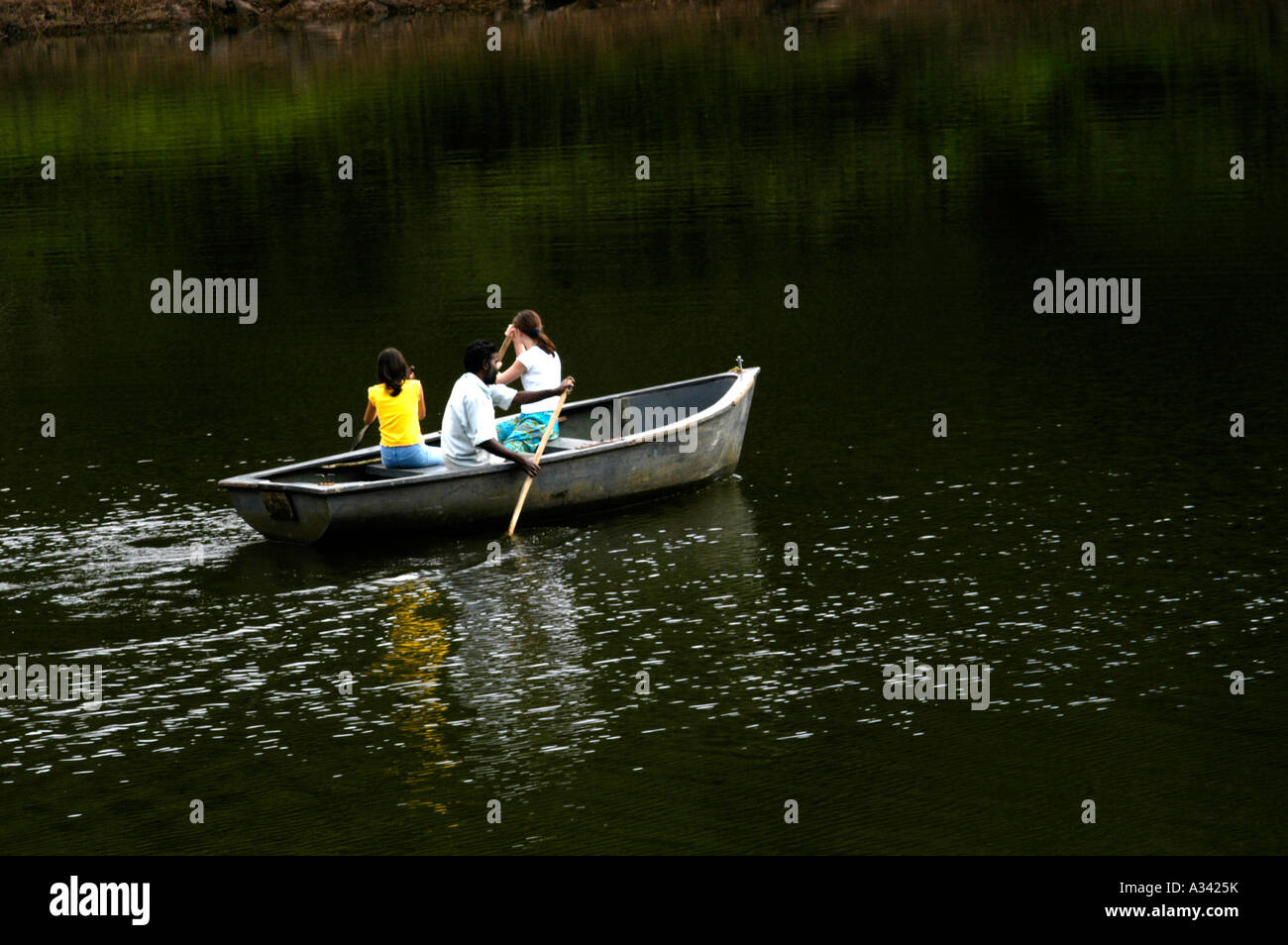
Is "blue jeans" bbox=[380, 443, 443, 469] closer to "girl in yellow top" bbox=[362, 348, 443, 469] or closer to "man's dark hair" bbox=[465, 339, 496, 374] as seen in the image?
"girl in yellow top" bbox=[362, 348, 443, 469]

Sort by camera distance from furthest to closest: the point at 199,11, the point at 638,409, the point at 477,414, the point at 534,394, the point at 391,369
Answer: the point at 199,11, the point at 638,409, the point at 534,394, the point at 391,369, the point at 477,414

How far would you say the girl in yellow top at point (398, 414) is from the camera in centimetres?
1678

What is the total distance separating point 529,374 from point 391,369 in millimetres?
1562

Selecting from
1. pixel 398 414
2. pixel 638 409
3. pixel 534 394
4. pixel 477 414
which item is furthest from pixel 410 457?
pixel 638 409

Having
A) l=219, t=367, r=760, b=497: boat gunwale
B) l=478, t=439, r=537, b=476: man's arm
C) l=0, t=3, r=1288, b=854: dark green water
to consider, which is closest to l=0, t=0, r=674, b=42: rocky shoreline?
l=0, t=3, r=1288, b=854: dark green water

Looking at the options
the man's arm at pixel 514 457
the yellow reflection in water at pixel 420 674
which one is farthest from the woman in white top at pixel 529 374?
the yellow reflection in water at pixel 420 674

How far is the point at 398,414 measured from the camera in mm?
16984

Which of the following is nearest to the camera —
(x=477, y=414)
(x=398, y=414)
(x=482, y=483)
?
(x=482, y=483)

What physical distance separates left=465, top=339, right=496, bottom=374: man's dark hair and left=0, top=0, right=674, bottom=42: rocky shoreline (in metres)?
54.2

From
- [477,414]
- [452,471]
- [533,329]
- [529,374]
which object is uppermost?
[533,329]

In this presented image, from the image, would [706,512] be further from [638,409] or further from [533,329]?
[533,329]

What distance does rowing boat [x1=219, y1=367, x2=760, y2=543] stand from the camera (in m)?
16.0

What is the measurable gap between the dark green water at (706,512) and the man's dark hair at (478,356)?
1.68 meters

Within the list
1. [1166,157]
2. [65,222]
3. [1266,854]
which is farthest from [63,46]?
[1266,854]
